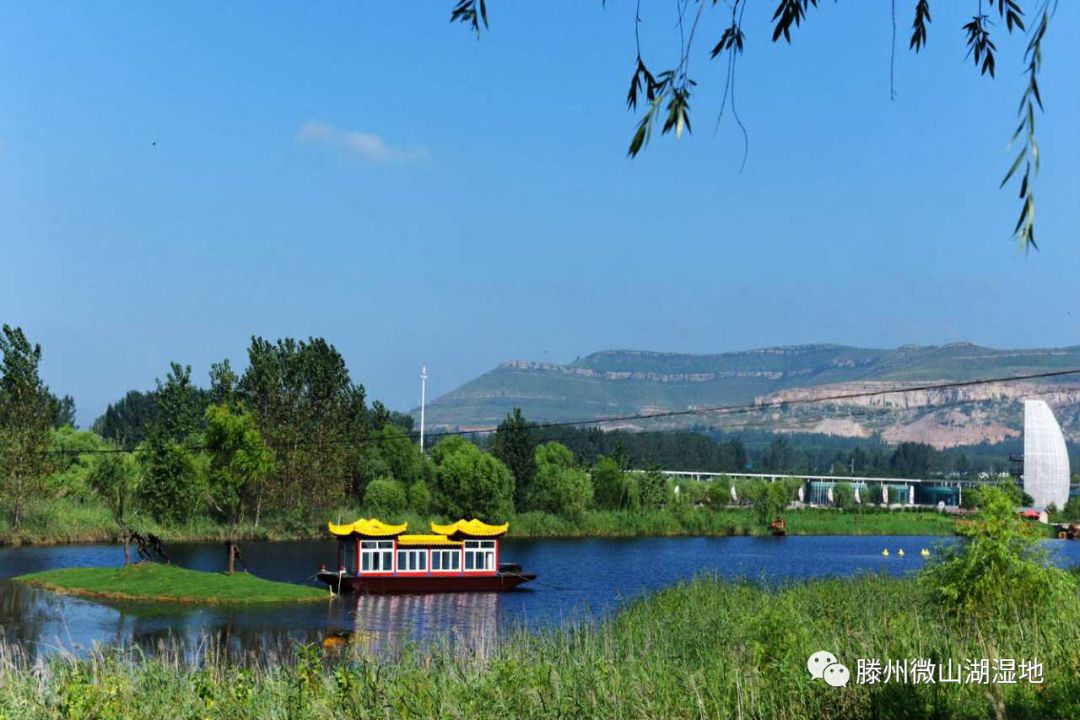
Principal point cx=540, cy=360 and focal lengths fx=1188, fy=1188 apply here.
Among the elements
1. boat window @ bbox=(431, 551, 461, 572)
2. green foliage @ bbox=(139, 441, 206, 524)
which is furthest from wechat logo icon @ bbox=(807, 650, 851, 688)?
green foliage @ bbox=(139, 441, 206, 524)

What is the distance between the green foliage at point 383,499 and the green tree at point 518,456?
1270 centimetres

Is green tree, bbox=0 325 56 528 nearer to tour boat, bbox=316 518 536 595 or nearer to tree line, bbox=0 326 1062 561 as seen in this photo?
tree line, bbox=0 326 1062 561

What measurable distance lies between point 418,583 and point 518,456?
4672cm

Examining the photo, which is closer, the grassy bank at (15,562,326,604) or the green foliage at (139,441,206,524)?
the grassy bank at (15,562,326,604)

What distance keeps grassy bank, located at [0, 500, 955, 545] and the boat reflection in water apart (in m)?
16.5

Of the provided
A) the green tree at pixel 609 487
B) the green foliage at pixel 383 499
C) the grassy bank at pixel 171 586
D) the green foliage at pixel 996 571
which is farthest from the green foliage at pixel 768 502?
the green foliage at pixel 996 571

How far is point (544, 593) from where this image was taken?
160 ft

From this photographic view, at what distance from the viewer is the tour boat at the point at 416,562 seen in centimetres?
4741

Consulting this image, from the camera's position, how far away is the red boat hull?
46.9m

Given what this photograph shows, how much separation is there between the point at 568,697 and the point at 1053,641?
20.4 feet

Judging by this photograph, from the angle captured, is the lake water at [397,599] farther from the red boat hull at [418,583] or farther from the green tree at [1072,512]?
the green tree at [1072,512]

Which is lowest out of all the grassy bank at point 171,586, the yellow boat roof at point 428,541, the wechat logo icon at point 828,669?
the grassy bank at point 171,586

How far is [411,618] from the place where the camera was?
39.7 meters

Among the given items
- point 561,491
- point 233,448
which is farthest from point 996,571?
point 561,491
